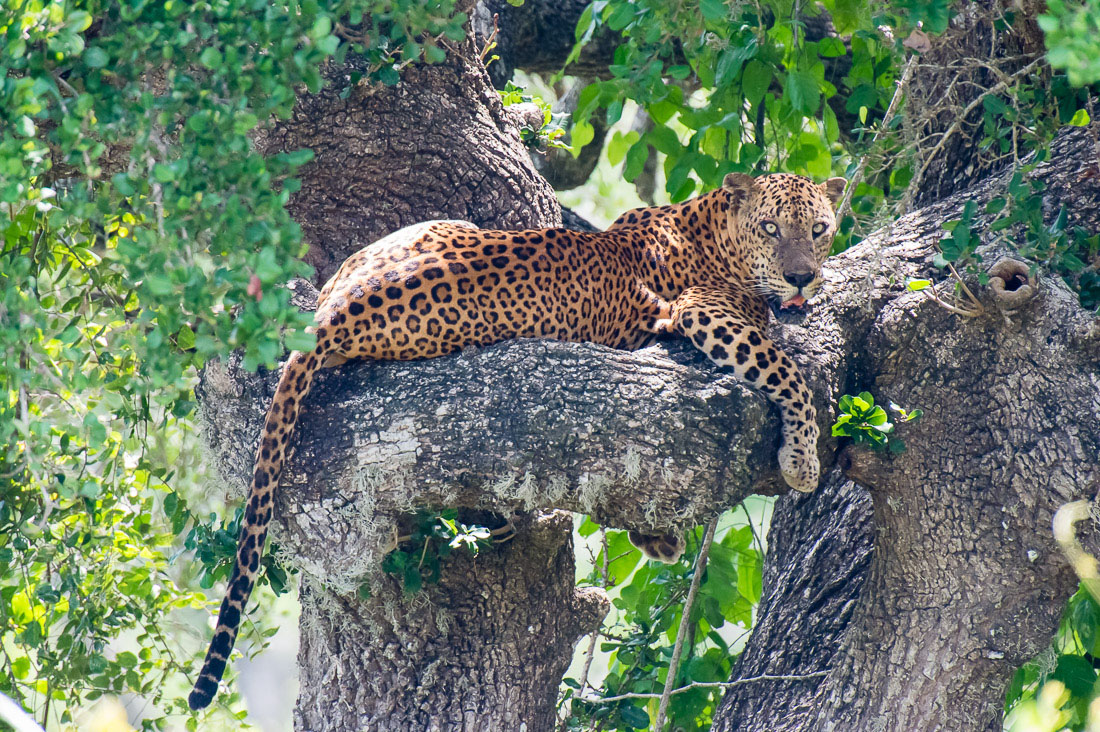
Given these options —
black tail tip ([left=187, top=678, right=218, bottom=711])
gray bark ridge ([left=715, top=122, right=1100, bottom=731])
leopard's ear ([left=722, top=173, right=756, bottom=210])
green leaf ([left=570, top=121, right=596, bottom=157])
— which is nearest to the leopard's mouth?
gray bark ridge ([left=715, top=122, right=1100, bottom=731])

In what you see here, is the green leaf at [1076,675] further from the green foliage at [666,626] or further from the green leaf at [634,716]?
the green leaf at [634,716]

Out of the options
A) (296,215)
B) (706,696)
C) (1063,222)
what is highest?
(1063,222)

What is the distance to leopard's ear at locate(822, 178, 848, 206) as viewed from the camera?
589cm

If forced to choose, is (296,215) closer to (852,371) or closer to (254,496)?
(254,496)

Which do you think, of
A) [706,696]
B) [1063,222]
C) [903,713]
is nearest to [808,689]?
[903,713]

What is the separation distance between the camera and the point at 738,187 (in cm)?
591

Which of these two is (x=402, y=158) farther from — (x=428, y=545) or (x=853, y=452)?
(x=853, y=452)

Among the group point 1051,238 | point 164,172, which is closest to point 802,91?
point 1051,238

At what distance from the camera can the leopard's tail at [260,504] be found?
4293mm

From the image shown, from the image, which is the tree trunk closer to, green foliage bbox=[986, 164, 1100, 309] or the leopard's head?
green foliage bbox=[986, 164, 1100, 309]

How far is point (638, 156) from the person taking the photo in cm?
682

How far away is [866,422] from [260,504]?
2342mm

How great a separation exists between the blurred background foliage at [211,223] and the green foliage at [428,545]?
Answer: 1.66 ft

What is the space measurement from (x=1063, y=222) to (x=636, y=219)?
212 centimetres
